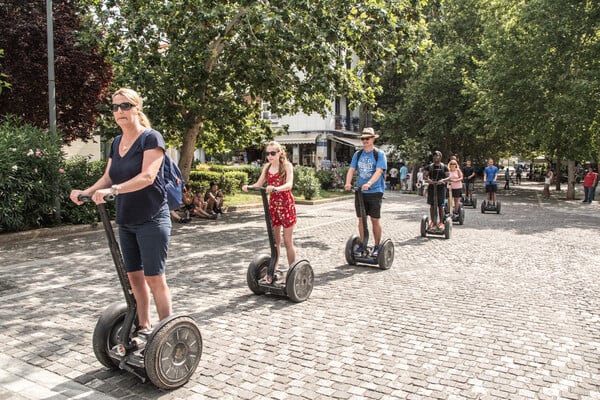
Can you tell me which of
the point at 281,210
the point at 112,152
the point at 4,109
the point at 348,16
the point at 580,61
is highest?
the point at 580,61

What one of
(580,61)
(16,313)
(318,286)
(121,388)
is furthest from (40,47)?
(580,61)

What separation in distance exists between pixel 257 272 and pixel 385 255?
244cm

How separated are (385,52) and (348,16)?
1.18 meters

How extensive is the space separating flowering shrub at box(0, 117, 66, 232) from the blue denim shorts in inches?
271

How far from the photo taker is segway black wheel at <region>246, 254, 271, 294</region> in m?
5.77

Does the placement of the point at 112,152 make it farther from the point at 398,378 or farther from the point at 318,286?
the point at 318,286

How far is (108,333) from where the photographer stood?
3.59 meters

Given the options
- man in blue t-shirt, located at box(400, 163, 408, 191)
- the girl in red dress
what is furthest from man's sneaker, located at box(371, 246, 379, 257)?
man in blue t-shirt, located at box(400, 163, 408, 191)

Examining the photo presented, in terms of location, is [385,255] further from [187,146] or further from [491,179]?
[491,179]

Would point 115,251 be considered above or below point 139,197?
below

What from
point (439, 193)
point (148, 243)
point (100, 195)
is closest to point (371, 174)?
point (439, 193)

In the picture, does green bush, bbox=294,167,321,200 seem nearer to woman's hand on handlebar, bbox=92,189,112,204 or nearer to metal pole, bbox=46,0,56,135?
metal pole, bbox=46,0,56,135

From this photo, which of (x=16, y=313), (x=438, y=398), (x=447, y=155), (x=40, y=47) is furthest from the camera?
(x=447, y=155)

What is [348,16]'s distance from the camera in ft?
35.5
